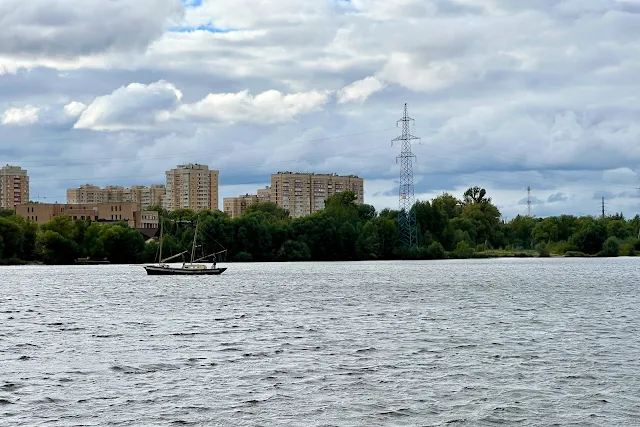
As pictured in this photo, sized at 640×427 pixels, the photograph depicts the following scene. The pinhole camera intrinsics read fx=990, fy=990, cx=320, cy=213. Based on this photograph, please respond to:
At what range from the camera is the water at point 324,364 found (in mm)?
28672

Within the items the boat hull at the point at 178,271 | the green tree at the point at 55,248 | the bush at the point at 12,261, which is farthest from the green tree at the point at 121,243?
the boat hull at the point at 178,271

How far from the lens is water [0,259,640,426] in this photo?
28.7 metres

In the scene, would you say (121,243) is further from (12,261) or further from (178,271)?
(178,271)

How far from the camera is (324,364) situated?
38250mm

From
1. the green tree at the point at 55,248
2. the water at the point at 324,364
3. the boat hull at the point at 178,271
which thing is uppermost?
the green tree at the point at 55,248

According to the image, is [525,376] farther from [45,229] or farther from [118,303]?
[45,229]

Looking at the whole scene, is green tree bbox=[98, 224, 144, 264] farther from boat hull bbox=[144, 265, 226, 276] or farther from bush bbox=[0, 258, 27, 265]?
boat hull bbox=[144, 265, 226, 276]

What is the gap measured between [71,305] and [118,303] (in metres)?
3.75

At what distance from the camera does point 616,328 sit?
52.9 m

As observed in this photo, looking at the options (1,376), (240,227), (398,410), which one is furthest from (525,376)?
(240,227)

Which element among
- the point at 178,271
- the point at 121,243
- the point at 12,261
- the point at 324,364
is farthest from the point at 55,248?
the point at 324,364

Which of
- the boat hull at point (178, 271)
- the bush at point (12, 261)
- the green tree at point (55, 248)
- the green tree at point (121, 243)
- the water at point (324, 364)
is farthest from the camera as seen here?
the green tree at point (121, 243)

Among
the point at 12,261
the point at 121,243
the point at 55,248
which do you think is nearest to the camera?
the point at 55,248

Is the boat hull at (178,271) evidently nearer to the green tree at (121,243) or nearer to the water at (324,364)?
the green tree at (121,243)
